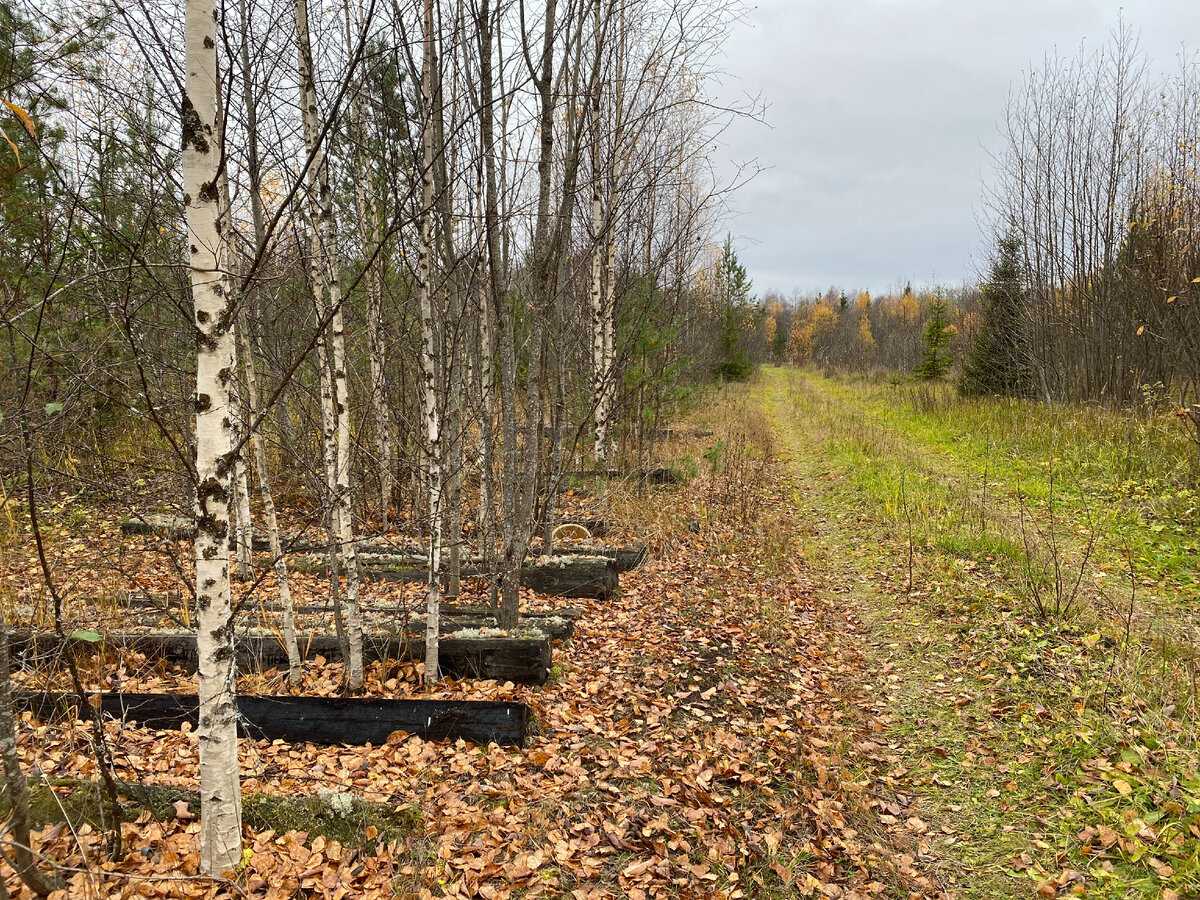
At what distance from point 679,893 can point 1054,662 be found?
3555mm

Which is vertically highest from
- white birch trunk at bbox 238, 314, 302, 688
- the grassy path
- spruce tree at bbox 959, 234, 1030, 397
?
spruce tree at bbox 959, 234, 1030, 397

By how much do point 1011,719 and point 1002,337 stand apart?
50.9 ft

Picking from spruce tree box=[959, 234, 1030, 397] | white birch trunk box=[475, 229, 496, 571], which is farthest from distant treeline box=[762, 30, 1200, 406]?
white birch trunk box=[475, 229, 496, 571]

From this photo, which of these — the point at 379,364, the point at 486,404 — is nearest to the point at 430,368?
the point at 379,364

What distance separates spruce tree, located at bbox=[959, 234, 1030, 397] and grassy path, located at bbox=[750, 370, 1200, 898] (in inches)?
372

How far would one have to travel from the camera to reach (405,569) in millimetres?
6777

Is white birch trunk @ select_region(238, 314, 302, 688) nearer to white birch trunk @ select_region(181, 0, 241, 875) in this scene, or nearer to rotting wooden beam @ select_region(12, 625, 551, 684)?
rotting wooden beam @ select_region(12, 625, 551, 684)

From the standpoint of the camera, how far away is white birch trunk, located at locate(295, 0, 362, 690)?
3.69 meters

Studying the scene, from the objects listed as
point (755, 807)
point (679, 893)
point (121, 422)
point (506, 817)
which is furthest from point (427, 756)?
point (121, 422)

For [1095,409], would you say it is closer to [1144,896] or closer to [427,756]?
[1144,896]

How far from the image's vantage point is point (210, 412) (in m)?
2.35

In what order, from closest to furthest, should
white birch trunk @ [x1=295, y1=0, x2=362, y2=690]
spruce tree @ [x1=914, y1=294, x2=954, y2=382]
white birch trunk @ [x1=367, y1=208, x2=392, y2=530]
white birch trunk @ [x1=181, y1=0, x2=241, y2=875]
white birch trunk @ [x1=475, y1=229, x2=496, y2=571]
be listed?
white birch trunk @ [x1=181, y1=0, x2=241, y2=875], white birch trunk @ [x1=295, y1=0, x2=362, y2=690], white birch trunk @ [x1=367, y1=208, x2=392, y2=530], white birch trunk @ [x1=475, y1=229, x2=496, y2=571], spruce tree @ [x1=914, y1=294, x2=954, y2=382]

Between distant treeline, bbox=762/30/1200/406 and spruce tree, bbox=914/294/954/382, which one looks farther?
spruce tree, bbox=914/294/954/382

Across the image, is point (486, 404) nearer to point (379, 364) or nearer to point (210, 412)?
point (379, 364)
